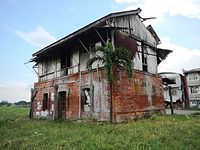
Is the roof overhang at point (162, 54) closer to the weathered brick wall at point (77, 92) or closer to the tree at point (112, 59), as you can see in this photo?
the tree at point (112, 59)

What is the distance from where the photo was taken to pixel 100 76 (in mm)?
12633

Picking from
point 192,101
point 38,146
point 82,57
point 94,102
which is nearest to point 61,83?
point 82,57

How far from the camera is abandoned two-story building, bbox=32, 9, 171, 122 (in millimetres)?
12484

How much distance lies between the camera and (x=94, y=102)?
42.0 ft

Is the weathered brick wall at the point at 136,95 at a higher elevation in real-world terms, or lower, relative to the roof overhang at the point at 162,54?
lower

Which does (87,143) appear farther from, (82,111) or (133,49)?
(133,49)

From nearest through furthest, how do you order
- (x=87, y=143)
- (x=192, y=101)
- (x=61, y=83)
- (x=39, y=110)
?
(x=87, y=143)
(x=61, y=83)
(x=39, y=110)
(x=192, y=101)

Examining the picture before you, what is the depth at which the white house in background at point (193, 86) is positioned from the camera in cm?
3995

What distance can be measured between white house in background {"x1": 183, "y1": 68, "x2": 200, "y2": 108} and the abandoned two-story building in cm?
2579

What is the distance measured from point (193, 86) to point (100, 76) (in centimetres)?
3288

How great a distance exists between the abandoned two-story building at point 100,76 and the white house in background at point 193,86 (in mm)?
25788

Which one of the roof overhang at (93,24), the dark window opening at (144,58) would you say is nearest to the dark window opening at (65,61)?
the roof overhang at (93,24)

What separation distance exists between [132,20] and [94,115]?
6808 mm

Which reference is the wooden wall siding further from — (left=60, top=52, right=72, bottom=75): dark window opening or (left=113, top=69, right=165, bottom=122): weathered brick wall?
(left=60, top=52, right=72, bottom=75): dark window opening
